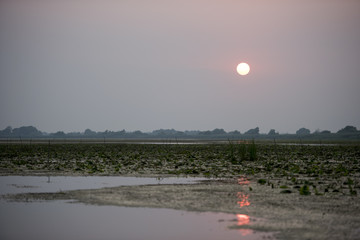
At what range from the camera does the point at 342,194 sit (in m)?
14.2

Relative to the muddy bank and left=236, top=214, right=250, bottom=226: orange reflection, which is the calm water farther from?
the muddy bank

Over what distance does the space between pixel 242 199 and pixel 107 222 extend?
4.87 m

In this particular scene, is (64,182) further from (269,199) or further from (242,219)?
(242,219)

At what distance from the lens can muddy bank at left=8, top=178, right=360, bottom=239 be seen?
9420 mm

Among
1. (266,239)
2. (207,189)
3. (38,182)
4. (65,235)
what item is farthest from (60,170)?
(266,239)

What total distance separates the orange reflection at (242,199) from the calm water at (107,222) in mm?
1578

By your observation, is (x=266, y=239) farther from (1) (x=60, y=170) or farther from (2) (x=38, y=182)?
(1) (x=60, y=170)

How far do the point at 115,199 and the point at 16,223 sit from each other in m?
3.89

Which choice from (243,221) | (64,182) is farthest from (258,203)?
(64,182)

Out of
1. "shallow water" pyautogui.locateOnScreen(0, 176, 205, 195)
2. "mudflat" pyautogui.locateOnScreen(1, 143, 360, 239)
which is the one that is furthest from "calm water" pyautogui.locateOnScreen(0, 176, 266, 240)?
"shallow water" pyautogui.locateOnScreen(0, 176, 205, 195)

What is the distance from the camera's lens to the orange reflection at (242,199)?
12.4m

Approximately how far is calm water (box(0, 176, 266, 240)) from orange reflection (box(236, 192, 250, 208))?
1578 mm

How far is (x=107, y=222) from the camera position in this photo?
10258 mm

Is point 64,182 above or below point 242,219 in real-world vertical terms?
above
